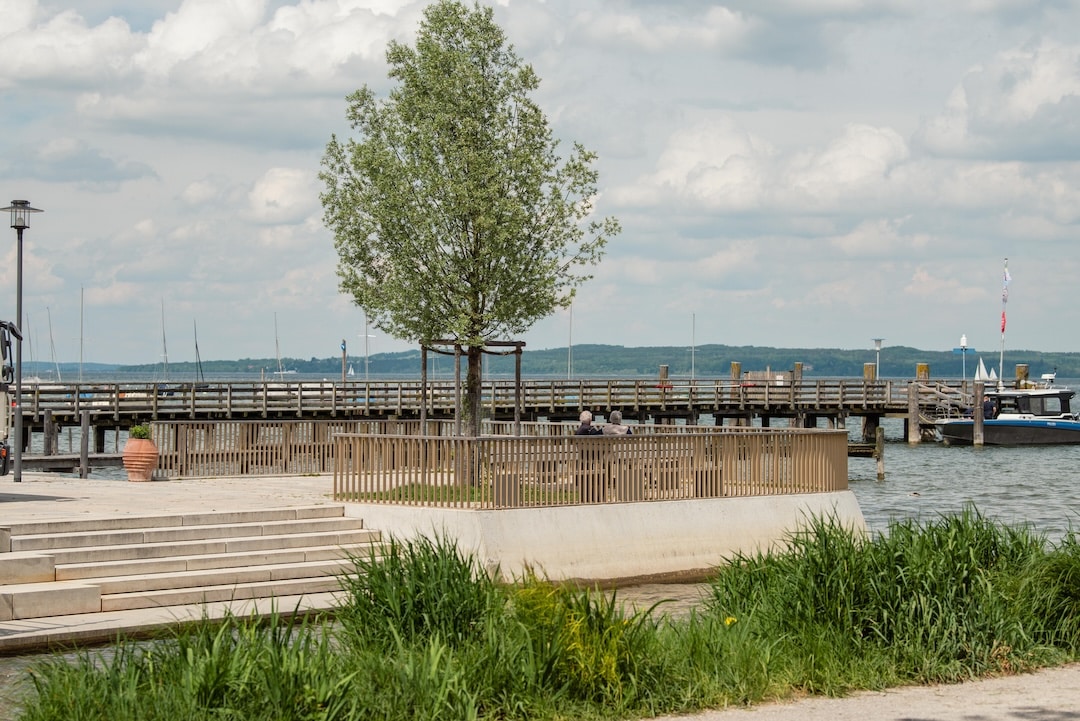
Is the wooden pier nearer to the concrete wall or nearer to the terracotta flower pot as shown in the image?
the terracotta flower pot

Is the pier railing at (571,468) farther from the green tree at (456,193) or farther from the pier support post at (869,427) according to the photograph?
the pier support post at (869,427)

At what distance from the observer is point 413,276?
91.5 ft

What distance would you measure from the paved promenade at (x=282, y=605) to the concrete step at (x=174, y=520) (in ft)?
1.31

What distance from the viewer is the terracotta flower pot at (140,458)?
1103 inches

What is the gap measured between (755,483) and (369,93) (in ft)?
33.2

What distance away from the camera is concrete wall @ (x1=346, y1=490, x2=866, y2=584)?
2094 centimetres

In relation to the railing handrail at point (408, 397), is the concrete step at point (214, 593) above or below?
below

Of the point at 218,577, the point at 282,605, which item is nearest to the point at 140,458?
the point at 218,577

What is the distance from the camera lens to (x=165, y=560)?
63.7ft

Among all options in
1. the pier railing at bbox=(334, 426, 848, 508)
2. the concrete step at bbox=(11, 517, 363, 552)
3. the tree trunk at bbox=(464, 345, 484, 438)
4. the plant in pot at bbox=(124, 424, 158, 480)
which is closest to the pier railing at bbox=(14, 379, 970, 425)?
the tree trunk at bbox=(464, 345, 484, 438)

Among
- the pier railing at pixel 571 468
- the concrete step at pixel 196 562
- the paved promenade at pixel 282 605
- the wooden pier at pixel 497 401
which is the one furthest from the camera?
the wooden pier at pixel 497 401

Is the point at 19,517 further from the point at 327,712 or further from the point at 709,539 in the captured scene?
the point at 327,712

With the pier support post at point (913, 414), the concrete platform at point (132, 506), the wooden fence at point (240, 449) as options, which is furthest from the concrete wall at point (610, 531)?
the pier support post at point (913, 414)

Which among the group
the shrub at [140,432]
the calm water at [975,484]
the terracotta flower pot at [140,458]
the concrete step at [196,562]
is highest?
the shrub at [140,432]
